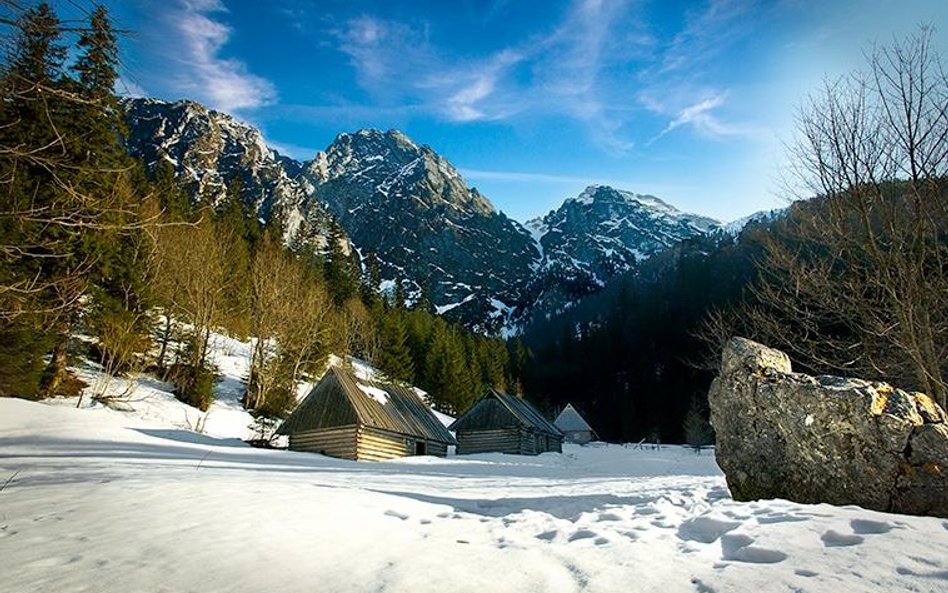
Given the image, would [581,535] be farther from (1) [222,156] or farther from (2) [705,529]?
(1) [222,156]

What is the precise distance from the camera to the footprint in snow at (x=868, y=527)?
14.4 ft

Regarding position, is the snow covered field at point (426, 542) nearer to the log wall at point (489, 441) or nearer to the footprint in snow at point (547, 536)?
the footprint in snow at point (547, 536)

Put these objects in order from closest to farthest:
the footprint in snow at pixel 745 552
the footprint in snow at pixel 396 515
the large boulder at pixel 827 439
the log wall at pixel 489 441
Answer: the footprint in snow at pixel 745 552 < the footprint in snow at pixel 396 515 < the large boulder at pixel 827 439 < the log wall at pixel 489 441

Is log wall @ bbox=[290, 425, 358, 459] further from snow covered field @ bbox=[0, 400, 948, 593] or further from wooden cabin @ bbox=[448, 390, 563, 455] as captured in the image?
snow covered field @ bbox=[0, 400, 948, 593]

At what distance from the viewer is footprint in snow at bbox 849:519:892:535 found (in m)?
4.39

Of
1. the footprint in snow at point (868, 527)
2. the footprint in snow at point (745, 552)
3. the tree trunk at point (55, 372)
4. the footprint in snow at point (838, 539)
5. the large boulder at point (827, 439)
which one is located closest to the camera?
the footprint in snow at point (745, 552)

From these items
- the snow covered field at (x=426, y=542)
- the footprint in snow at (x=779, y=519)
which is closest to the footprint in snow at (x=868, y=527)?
the snow covered field at (x=426, y=542)

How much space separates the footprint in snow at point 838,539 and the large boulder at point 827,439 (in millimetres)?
3114

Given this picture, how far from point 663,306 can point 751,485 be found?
3618 inches

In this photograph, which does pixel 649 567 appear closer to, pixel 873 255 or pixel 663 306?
pixel 873 255

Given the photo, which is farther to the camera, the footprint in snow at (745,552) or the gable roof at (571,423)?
the gable roof at (571,423)

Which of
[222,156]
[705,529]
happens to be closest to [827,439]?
[705,529]

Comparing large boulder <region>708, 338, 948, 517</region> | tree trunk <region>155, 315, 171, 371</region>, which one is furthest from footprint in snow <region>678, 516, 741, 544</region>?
tree trunk <region>155, 315, 171, 371</region>

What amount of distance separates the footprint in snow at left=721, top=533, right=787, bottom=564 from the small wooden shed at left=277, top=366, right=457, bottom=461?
1966cm
